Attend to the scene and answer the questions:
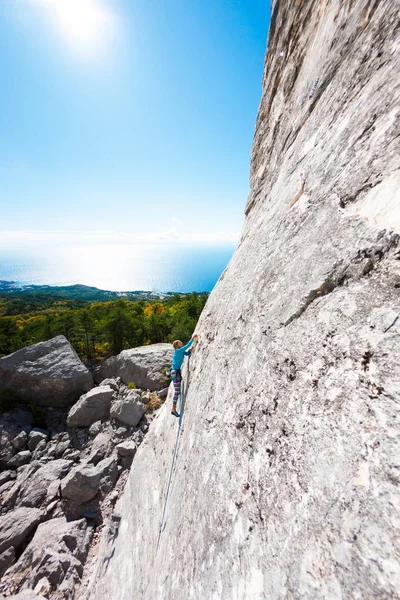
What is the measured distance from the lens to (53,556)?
24.0ft

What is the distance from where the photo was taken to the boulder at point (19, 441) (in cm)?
1295

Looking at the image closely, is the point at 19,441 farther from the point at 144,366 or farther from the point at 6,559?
the point at 144,366

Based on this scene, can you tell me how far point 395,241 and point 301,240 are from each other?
171 cm

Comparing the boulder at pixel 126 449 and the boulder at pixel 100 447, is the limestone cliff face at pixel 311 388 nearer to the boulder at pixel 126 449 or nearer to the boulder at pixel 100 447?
the boulder at pixel 126 449

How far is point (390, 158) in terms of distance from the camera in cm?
275

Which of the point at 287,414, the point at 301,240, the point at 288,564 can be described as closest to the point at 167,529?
the point at 288,564

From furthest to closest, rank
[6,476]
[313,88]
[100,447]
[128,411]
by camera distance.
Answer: [128,411]
[100,447]
[6,476]
[313,88]

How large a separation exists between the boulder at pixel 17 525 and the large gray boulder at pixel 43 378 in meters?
A: 8.45

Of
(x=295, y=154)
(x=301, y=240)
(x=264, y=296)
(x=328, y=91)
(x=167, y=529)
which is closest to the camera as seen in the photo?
(x=301, y=240)

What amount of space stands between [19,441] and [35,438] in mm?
833

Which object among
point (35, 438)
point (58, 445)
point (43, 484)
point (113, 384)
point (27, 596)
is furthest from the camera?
point (113, 384)

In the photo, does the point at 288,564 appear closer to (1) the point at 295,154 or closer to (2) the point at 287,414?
(2) the point at 287,414

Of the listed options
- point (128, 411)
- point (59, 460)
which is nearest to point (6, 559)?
point (59, 460)

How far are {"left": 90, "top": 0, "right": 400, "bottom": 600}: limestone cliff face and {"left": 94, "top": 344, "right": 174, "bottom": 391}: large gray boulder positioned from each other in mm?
9734
